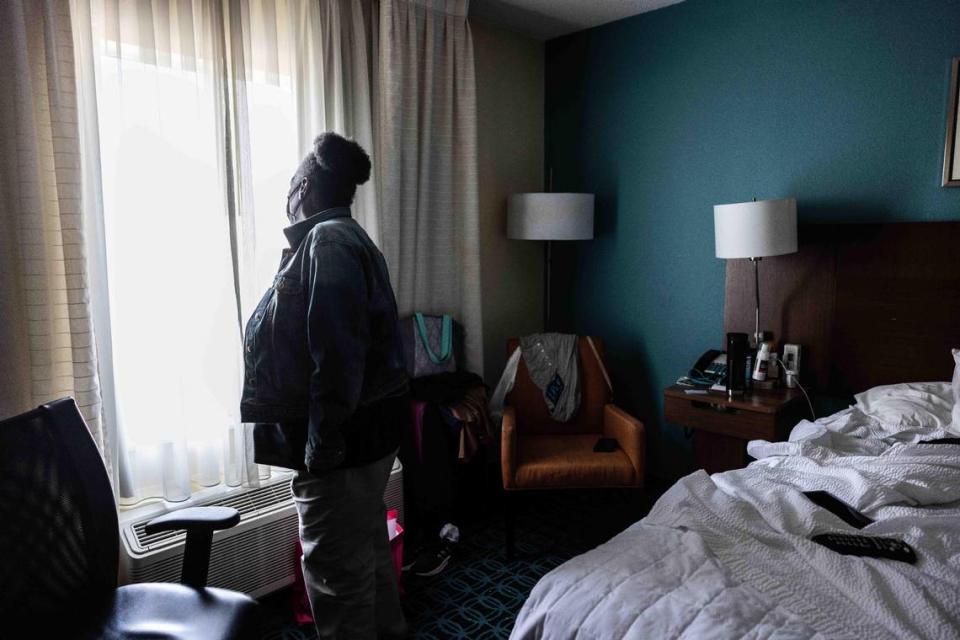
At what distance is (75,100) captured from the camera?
71.8 inches

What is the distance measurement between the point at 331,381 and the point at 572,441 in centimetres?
161

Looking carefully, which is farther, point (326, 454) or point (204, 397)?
point (204, 397)

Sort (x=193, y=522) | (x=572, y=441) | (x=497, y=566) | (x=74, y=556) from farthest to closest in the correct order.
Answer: (x=572, y=441) → (x=497, y=566) → (x=193, y=522) → (x=74, y=556)

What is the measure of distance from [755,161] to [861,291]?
2.57ft

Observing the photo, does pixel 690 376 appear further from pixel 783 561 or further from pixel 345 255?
pixel 345 255

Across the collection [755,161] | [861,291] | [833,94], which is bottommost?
[861,291]

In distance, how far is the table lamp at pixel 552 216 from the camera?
3188 mm

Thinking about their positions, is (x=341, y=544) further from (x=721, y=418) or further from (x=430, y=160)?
(x=430, y=160)

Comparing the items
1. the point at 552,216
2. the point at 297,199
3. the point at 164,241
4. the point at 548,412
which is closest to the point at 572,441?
the point at 548,412

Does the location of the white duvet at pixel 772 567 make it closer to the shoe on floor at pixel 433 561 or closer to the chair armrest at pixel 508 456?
the chair armrest at pixel 508 456

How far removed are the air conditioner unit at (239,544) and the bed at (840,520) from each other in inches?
45.6

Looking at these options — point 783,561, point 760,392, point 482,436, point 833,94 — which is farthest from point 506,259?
point 783,561

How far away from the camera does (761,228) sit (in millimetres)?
2527

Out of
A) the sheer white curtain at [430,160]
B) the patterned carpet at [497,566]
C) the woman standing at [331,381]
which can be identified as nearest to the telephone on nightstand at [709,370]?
the patterned carpet at [497,566]
